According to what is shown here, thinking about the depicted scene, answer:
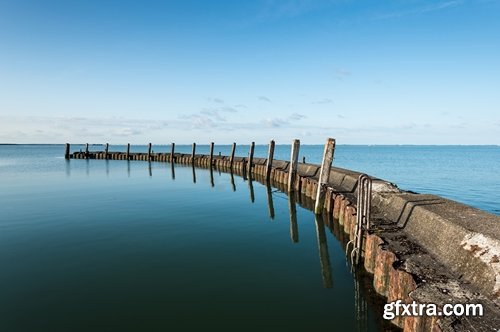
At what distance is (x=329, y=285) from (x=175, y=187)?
17774mm

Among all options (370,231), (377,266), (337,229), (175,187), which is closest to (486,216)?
(370,231)

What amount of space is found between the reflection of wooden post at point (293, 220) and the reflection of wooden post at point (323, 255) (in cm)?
86

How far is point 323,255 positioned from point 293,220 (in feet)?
14.6

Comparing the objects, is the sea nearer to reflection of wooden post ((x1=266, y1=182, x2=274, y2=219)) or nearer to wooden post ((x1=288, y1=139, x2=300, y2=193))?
reflection of wooden post ((x1=266, y1=182, x2=274, y2=219))

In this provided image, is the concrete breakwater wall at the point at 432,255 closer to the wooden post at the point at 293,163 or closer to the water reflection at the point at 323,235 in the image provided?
the water reflection at the point at 323,235

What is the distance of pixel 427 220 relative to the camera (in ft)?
26.4

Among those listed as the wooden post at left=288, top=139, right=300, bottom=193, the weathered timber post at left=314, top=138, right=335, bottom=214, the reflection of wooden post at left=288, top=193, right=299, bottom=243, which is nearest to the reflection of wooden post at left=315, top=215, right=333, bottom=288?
the weathered timber post at left=314, top=138, right=335, bottom=214

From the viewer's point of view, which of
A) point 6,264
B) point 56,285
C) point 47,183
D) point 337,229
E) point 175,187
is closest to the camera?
point 56,285

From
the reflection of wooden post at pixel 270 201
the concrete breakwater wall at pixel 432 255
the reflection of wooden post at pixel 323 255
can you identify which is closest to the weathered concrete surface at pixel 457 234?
the concrete breakwater wall at pixel 432 255

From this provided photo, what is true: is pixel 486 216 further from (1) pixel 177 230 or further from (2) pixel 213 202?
(2) pixel 213 202

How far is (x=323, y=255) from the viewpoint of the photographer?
1023 centimetres

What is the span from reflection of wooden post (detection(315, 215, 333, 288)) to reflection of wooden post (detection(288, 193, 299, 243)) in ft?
2.82

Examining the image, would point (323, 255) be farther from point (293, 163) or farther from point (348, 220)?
point (293, 163)

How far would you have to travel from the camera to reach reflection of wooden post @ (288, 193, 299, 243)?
12.2 m
